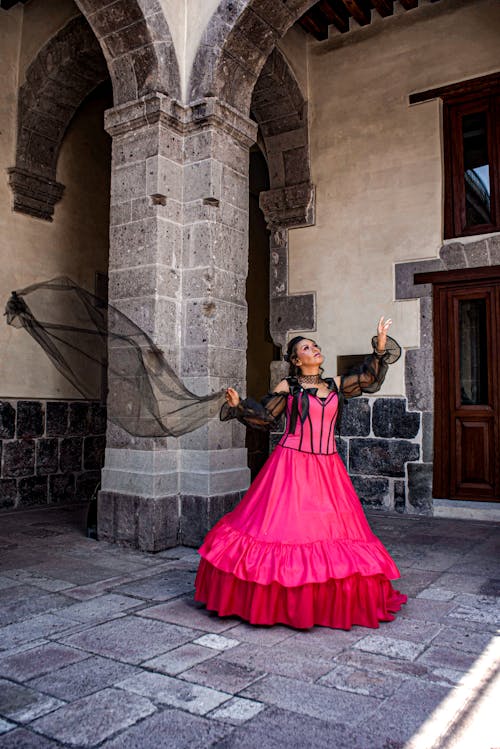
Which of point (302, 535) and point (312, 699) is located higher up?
point (302, 535)

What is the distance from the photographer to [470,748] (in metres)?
1.82

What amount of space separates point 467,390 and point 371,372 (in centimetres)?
291

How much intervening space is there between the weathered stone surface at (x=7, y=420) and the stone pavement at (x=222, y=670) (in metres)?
2.53

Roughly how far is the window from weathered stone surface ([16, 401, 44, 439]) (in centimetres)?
424

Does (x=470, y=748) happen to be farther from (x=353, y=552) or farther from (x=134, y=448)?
(x=134, y=448)

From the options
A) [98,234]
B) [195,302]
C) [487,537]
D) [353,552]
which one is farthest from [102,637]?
[98,234]

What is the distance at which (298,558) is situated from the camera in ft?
9.23

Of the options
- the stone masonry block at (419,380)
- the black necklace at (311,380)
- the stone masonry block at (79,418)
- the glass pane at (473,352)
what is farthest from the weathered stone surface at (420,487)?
the stone masonry block at (79,418)

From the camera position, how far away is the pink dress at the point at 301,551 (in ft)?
9.15

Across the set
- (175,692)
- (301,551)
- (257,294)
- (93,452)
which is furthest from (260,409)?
(257,294)

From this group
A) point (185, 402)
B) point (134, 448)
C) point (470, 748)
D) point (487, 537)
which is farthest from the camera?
point (487, 537)

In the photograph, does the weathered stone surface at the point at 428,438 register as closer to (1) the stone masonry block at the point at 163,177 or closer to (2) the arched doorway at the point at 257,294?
(1) the stone masonry block at the point at 163,177

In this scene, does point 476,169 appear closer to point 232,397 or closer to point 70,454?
point 232,397

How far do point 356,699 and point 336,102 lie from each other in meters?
5.92
